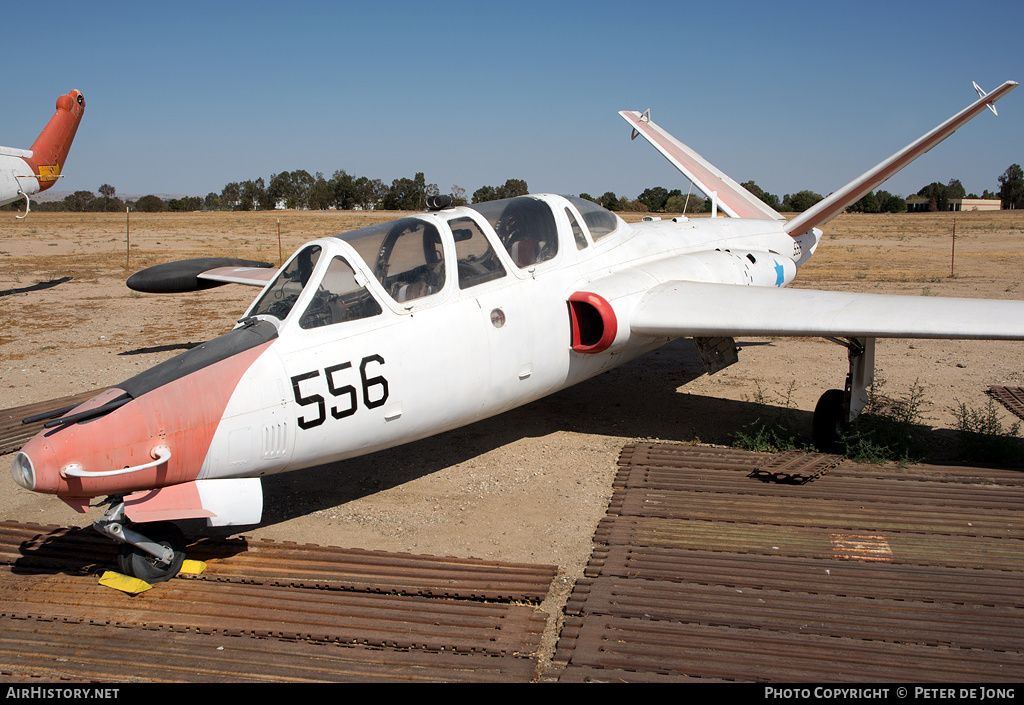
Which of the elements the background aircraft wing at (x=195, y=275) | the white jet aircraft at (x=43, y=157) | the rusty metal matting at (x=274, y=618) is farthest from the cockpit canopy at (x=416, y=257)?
the white jet aircraft at (x=43, y=157)

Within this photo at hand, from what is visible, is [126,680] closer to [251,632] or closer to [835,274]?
[251,632]

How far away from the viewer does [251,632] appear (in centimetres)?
469

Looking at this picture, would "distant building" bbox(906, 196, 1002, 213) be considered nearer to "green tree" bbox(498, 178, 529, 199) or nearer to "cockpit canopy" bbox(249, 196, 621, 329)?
"green tree" bbox(498, 178, 529, 199)

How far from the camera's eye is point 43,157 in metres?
23.7

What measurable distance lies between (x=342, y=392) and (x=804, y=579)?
3848mm

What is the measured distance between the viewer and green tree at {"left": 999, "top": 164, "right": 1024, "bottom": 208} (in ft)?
295

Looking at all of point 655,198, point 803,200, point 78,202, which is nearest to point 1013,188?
point 803,200

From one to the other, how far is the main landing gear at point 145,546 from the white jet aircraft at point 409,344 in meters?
0.02

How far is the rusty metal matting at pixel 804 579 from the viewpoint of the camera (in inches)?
170

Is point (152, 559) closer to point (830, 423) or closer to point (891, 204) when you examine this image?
point (830, 423)

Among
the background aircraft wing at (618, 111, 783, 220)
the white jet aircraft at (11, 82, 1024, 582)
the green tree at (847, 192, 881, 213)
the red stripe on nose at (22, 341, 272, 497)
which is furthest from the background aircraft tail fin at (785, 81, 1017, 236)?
the green tree at (847, 192, 881, 213)

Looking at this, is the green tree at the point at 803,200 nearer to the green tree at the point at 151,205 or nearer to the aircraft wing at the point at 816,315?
the aircraft wing at the point at 816,315

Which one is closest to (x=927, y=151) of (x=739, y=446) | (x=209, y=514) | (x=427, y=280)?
(x=739, y=446)

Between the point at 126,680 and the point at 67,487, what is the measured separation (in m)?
1.32
